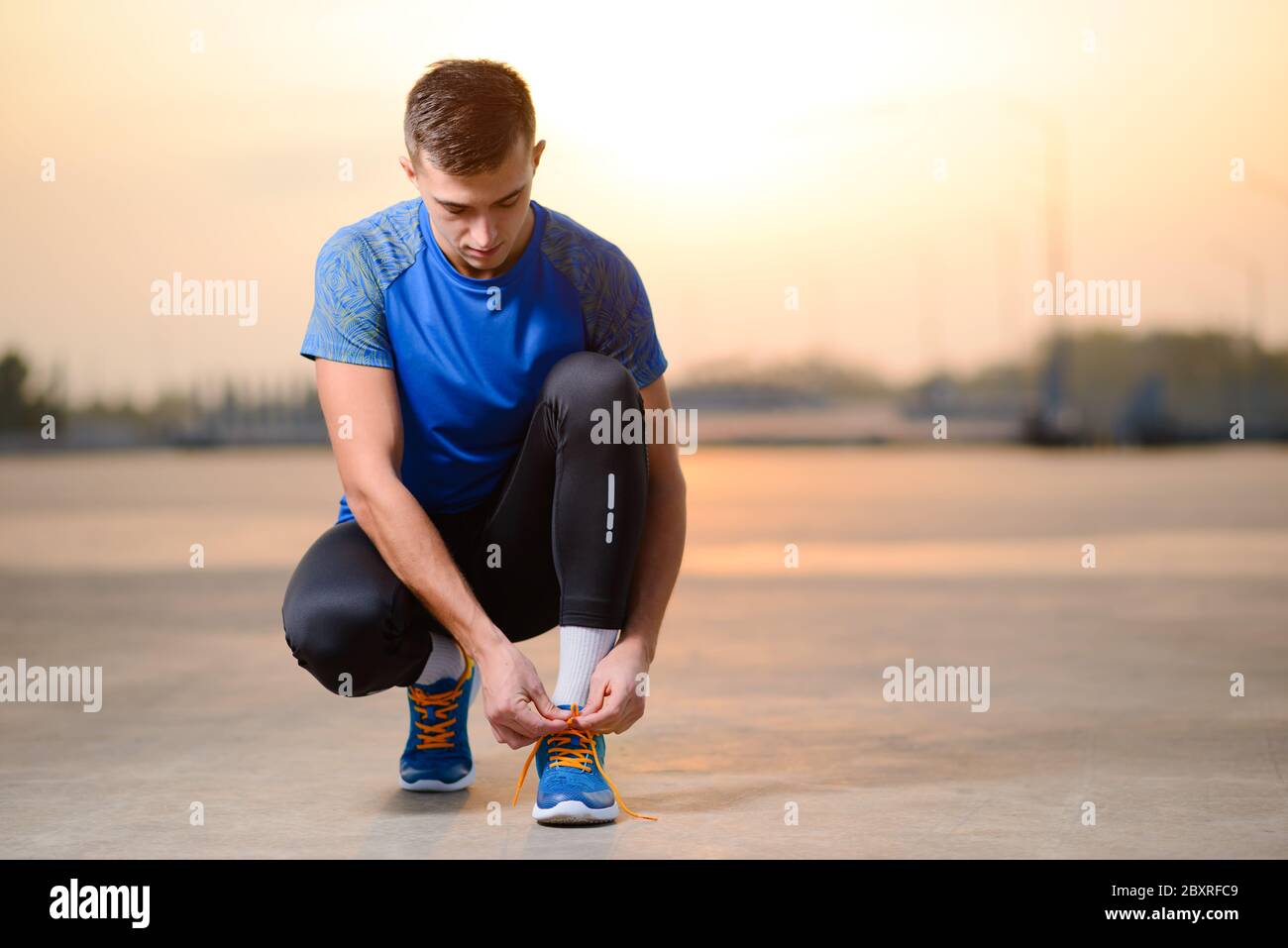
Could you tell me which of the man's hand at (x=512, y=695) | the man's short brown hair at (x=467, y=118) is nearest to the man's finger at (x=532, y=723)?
the man's hand at (x=512, y=695)

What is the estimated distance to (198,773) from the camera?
11.5ft

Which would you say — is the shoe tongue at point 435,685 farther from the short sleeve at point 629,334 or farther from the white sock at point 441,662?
the short sleeve at point 629,334

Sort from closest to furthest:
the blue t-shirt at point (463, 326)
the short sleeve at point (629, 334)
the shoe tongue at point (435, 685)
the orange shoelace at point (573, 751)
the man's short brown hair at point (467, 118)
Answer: the man's short brown hair at point (467, 118), the orange shoelace at point (573, 751), the blue t-shirt at point (463, 326), the short sleeve at point (629, 334), the shoe tongue at point (435, 685)

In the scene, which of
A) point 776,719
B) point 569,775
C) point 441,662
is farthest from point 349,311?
point 776,719

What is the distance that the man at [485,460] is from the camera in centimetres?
288

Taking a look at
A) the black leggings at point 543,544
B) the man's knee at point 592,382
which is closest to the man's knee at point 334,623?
the black leggings at point 543,544

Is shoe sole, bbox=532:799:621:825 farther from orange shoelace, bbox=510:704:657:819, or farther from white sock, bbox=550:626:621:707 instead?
white sock, bbox=550:626:621:707

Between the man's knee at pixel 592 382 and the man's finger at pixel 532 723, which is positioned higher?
the man's knee at pixel 592 382

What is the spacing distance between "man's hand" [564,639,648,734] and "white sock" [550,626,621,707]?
0.02m

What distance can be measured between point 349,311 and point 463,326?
0.22 metres

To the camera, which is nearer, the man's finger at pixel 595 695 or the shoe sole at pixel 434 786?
the man's finger at pixel 595 695

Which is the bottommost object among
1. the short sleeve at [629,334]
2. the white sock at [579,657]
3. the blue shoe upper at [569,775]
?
the blue shoe upper at [569,775]

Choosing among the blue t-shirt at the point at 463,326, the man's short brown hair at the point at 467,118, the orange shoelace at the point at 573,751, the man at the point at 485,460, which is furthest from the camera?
the blue t-shirt at the point at 463,326

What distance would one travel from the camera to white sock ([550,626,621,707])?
9.76ft
